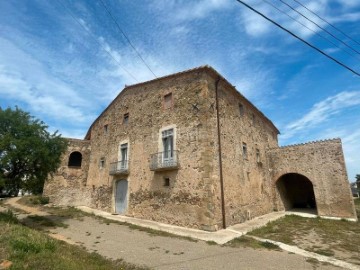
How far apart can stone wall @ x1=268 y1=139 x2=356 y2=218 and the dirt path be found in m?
10.2

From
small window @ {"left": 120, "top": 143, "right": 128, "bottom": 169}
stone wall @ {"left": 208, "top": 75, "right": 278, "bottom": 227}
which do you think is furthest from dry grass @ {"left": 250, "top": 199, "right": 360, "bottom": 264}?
small window @ {"left": 120, "top": 143, "right": 128, "bottom": 169}

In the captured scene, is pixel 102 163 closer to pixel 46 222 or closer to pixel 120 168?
pixel 120 168

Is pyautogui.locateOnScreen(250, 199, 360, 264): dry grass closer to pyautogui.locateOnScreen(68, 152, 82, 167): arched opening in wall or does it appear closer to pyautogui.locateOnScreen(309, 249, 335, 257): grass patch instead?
pyautogui.locateOnScreen(309, 249, 335, 257): grass patch

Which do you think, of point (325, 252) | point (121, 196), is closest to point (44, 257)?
point (325, 252)

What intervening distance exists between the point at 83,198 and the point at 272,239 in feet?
48.9

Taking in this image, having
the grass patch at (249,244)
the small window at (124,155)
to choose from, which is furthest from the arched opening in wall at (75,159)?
the grass patch at (249,244)

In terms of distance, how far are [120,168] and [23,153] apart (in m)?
5.88

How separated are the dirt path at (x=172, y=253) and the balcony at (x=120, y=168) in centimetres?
502

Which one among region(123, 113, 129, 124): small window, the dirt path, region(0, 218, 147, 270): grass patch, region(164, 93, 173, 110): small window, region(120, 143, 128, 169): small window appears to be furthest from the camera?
region(123, 113, 129, 124): small window

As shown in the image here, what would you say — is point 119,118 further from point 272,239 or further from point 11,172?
point 272,239

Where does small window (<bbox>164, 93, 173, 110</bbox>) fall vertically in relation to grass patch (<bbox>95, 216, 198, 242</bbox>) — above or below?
above

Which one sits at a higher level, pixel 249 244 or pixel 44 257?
pixel 44 257

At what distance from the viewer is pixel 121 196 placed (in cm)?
1573

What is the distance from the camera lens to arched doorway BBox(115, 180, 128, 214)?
50.5 feet
